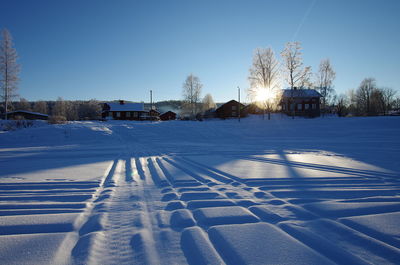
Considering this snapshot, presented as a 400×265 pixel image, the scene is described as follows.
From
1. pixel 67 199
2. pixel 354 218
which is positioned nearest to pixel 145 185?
pixel 67 199

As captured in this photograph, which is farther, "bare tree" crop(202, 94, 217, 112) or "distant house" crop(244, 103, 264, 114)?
"bare tree" crop(202, 94, 217, 112)

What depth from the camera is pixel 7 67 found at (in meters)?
28.4

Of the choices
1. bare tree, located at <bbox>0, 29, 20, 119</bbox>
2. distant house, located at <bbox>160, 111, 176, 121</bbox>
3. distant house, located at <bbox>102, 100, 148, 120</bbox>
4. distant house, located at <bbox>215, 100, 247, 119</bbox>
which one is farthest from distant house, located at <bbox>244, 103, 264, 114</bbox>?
bare tree, located at <bbox>0, 29, 20, 119</bbox>

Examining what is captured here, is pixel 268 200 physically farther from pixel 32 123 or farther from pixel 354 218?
pixel 32 123

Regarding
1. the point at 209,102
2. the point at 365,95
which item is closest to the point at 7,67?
the point at 209,102

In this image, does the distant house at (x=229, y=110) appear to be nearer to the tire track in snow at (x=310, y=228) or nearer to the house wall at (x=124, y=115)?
the house wall at (x=124, y=115)

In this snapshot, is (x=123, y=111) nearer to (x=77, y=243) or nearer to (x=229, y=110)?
(x=229, y=110)

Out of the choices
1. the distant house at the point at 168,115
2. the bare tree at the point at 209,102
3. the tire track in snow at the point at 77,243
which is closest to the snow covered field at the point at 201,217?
the tire track in snow at the point at 77,243

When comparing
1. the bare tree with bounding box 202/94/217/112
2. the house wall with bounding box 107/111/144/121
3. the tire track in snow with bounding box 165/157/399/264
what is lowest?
the tire track in snow with bounding box 165/157/399/264

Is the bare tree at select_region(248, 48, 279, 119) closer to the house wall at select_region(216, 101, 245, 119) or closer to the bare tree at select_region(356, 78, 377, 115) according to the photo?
the house wall at select_region(216, 101, 245, 119)

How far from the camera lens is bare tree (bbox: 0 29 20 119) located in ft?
92.3

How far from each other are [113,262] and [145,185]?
2.72 meters

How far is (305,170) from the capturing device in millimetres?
6059

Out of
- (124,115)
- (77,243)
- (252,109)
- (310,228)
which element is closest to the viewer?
(77,243)
